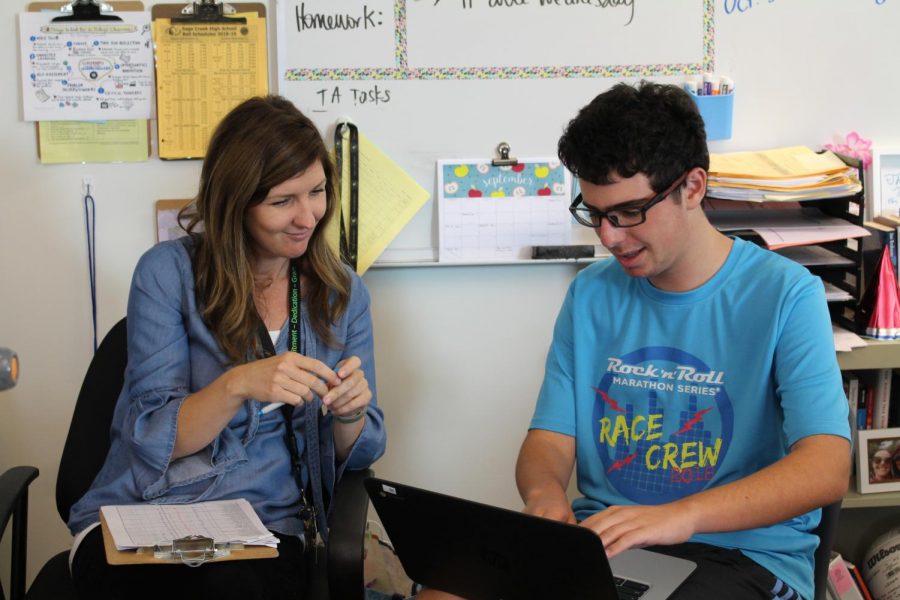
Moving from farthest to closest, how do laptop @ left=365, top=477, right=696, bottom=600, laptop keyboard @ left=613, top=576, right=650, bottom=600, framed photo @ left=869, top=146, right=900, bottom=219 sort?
framed photo @ left=869, top=146, right=900, bottom=219, laptop keyboard @ left=613, top=576, right=650, bottom=600, laptop @ left=365, top=477, right=696, bottom=600

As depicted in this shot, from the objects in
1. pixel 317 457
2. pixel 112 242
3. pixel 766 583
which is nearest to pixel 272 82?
pixel 112 242

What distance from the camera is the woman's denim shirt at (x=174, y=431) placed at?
5.56 ft

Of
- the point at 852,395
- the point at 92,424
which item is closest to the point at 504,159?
the point at 852,395

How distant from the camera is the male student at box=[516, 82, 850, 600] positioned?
140 cm

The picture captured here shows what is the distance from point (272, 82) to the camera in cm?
231

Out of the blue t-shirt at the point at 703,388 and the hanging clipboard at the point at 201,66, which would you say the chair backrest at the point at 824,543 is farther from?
the hanging clipboard at the point at 201,66

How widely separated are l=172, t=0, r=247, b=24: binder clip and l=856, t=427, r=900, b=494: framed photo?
68.9 inches

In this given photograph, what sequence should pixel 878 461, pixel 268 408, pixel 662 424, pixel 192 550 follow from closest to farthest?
pixel 192 550
pixel 662 424
pixel 268 408
pixel 878 461

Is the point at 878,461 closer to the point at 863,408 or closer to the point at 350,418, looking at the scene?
the point at 863,408

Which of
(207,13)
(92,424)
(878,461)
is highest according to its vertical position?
(207,13)

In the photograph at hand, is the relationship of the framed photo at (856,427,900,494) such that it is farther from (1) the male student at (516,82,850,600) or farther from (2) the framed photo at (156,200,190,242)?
(2) the framed photo at (156,200,190,242)

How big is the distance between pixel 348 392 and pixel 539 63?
40.9 inches

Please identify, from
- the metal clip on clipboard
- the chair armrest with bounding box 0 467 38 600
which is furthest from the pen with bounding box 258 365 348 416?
the metal clip on clipboard

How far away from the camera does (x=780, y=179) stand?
213cm
